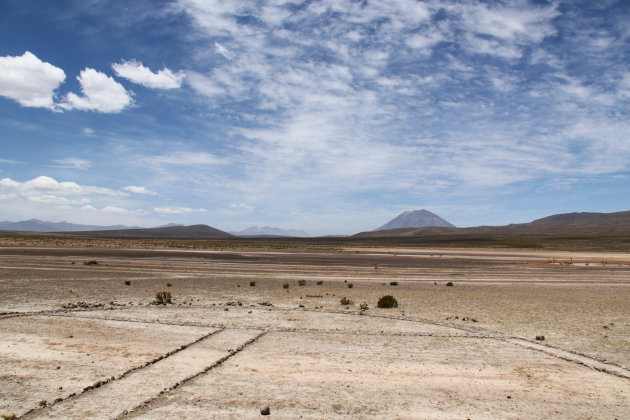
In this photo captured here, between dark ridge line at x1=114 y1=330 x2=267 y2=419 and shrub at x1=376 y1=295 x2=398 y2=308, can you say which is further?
shrub at x1=376 y1=295 x2=398 y2=308

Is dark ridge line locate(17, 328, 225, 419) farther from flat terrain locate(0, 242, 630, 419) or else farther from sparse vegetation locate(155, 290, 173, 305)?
sparse vegetation locate(155, 290, 173, 305)

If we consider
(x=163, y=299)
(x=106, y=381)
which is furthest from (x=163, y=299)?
(x=106, y=381)

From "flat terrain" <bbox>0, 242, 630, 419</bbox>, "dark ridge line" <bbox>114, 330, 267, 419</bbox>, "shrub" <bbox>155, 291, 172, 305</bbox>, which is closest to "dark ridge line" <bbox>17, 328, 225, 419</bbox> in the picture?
"flat terrain" <bbox>0, 242, 630, 419</bbox>

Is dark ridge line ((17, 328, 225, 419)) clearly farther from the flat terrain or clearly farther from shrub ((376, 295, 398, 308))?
shrub ((376, 295, 398, 308))

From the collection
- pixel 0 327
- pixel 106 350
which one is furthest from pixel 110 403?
pixel 0 327

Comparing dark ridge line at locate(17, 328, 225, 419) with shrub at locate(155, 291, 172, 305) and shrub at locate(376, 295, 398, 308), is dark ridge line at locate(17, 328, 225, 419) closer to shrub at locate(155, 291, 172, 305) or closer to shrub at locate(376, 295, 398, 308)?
shrub at locate(155, 291, 172, 305)

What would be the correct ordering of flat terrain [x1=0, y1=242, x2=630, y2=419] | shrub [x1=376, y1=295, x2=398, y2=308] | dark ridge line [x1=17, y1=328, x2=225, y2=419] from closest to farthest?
dark ridge line [x1=17, y1=328, x2=225, y2=419] → flat terrain [x1=0, y1=242, x2=630, y2=419] → shrub [x1=376, y1=295, x2=398, y2=308]

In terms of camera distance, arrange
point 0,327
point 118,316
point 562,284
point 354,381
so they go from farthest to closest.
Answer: point 562,284, point 118,316, point 0,327, point 354,381

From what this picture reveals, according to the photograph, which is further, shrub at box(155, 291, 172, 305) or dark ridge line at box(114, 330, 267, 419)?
shrub at box(155, 291, 172, 305)

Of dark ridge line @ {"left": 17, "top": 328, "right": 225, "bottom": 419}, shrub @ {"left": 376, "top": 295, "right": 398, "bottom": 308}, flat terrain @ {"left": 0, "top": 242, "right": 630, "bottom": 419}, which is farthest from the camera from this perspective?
shrub @ {"left": 376, "top": 295, "right": 398, "bottom": 308}

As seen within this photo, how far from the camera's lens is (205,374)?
8500mm

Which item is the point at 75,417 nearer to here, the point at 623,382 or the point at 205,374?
the point at 205,374

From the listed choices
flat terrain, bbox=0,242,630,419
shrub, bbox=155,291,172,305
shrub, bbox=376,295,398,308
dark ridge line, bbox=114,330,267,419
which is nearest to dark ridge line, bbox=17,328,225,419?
flat terrain, bbox=0,242,630,419

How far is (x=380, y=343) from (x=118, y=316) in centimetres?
933
